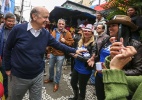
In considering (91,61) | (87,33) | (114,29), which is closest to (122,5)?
(114,29)

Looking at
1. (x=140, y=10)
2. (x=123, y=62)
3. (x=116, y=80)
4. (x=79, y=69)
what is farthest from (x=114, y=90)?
(x=79, y=69)

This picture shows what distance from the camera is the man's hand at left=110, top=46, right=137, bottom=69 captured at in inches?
39.1

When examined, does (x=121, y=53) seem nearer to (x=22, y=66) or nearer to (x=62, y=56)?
(x=22, y=66)

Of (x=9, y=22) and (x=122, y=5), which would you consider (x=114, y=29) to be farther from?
(x=9, y=22)

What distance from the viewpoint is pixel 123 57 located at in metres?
1.01

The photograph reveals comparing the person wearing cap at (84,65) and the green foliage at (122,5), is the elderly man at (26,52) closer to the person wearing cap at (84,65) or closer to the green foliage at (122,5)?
the person wearing cap at (84,65)

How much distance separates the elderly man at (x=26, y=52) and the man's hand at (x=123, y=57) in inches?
77.8

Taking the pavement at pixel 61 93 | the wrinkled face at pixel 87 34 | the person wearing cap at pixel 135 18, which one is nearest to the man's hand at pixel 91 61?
the wrinkled face at pixel 87 34

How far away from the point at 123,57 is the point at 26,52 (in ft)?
6.69

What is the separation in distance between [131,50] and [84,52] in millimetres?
2565

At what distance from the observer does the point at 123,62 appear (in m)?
1.03

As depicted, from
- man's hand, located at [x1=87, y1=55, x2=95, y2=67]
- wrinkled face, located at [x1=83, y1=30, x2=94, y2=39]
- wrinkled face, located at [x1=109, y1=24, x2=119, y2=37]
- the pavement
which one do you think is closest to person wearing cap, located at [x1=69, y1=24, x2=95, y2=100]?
wrinkled face, located at [x1=83, y1=30, x2=94, y2=39]

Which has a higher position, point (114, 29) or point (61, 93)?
point (114, 29)

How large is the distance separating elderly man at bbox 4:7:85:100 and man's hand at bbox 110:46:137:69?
198 cm
